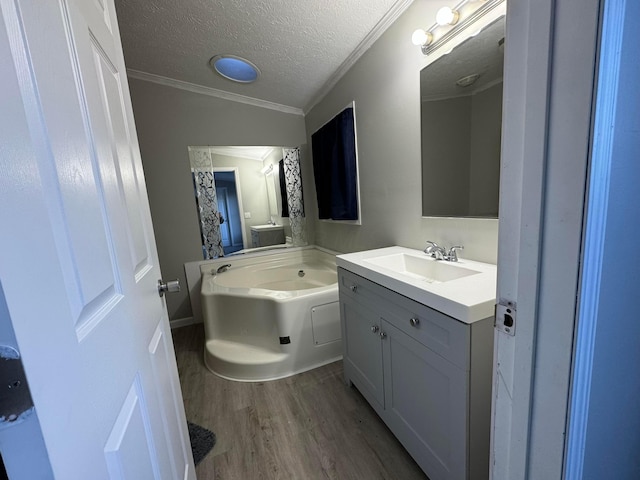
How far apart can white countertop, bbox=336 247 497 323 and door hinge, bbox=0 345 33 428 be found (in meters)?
Answer: 0.91

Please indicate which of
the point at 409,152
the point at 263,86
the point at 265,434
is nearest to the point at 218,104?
the point at 263,86

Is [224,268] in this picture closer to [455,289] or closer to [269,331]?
[269,331]

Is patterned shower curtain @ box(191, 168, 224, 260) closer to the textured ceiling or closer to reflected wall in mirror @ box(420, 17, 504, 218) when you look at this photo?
the textured ceiling

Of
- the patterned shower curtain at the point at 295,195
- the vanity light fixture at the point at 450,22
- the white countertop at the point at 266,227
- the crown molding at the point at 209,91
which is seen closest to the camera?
the vanity light fixture at the point at 450,22

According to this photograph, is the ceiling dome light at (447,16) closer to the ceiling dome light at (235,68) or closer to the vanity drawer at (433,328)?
the vanity drawer at (433,328)

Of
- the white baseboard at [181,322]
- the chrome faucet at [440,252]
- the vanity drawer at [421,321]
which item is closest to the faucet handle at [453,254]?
the chrome faucet at [440,252]

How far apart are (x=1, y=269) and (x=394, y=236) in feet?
5.95

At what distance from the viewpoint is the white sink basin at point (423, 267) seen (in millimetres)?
1252

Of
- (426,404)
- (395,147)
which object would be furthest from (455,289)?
(395,147)

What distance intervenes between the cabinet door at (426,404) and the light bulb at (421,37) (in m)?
1.46

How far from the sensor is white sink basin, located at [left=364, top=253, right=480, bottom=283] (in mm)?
1252

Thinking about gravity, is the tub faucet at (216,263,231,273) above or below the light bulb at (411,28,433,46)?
below

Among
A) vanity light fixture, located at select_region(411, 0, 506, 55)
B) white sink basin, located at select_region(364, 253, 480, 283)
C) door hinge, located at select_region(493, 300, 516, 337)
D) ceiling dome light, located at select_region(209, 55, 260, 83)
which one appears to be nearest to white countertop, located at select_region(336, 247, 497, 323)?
white sink basin, located at select_region(364, 253, 480, 283)

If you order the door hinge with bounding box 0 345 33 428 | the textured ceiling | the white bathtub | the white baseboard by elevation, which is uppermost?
the textured ceiling
